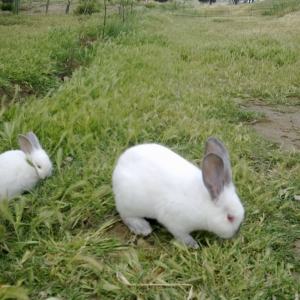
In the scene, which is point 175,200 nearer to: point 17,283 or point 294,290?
point 294,290

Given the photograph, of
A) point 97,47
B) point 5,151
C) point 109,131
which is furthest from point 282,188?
point 97,47

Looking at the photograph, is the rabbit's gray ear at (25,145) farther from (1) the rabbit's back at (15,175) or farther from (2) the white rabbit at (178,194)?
(2) the white rabbit at (178,194)

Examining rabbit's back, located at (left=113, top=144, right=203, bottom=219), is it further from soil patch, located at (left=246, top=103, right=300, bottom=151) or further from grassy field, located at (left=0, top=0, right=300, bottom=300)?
soil patch, located at (left=246, top=103, right=300, bottom=151)

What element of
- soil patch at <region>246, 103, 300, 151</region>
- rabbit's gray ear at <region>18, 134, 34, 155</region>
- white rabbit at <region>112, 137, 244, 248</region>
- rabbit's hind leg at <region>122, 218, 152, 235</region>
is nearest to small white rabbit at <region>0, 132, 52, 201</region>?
rabbit's gray ear at <region>18, 134, 34, 155</region>

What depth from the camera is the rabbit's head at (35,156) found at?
272 centimetres

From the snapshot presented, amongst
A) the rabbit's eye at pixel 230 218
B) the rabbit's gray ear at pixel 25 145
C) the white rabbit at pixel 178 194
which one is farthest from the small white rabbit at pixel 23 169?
the rabbit's eye at pixel 230 218

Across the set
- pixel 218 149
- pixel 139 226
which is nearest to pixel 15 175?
pixel 139 226

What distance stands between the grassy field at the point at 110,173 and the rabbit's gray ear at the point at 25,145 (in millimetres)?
193

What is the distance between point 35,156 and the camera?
277cm

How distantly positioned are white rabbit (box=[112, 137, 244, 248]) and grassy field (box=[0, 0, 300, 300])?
11 centimetres

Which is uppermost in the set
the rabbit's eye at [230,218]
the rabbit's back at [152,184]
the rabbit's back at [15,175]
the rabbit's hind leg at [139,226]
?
the rabbit's back at [152,184]

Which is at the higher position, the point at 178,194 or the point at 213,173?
the point at 213,173

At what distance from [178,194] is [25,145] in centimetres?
125

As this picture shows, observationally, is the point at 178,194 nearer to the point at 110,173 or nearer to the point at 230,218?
the point at 230,218
